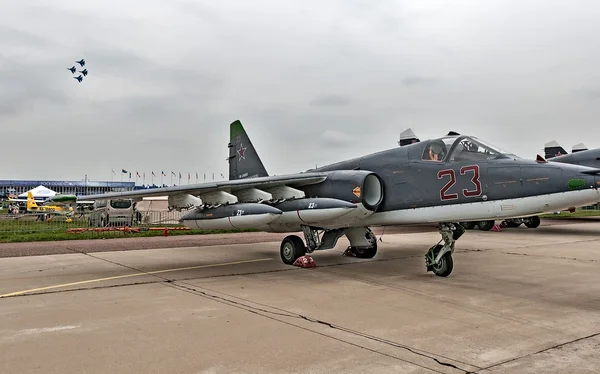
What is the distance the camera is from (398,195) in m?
8.39

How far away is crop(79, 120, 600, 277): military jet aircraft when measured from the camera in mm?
6773

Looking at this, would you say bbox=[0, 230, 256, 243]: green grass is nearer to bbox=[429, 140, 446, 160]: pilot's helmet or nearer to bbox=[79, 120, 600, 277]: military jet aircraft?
bbox=[79, 120, 600, 277]: military jet aircraft

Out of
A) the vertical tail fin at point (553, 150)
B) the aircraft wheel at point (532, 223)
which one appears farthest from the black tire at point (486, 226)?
the vertical tail fin at point (553, 150)

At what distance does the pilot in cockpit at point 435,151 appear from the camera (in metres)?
7.90

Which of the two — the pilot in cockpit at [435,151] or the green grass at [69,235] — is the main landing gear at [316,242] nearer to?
the pilot in cockpit at [435,151]

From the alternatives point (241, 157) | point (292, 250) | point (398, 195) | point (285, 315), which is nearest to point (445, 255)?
point (398, 195)

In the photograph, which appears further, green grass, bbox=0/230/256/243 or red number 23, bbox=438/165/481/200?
green grass, bbox=0/230/256/243

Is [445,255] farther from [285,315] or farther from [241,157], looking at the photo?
[241,157]

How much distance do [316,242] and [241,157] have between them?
13.9ft

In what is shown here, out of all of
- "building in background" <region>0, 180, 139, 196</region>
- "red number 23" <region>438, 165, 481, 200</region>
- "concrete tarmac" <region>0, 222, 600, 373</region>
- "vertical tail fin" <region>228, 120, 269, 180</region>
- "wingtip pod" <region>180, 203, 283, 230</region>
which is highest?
"building in background" <region>0, 180, 139, 196</region>

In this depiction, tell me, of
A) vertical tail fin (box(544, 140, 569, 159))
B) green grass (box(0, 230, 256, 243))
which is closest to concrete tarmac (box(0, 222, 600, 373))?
green grass (box(0, 230, 256, 243))

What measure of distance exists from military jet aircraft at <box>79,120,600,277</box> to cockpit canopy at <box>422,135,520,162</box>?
0.05 feet

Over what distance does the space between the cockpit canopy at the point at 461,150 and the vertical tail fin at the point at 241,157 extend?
542 centimetres

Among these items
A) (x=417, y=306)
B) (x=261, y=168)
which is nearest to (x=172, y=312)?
(x=417, y=306)
